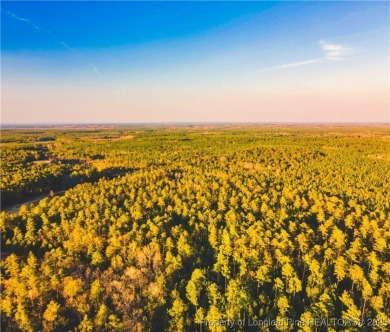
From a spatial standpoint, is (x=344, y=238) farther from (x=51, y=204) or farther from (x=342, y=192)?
(x=51, y=204)

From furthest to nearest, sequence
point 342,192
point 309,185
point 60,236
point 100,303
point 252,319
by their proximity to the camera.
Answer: point 309,185 → point 342,192 → point 60,236 → point 100,303 → point 252,319

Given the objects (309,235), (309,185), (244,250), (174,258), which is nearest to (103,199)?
(174,258)

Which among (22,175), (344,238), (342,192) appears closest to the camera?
(344,238)

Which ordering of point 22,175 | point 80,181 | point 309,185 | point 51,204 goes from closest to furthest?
point 51,204
point 309,185
point 22,175
point 80,181

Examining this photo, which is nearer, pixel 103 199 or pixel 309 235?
pixel 309 235

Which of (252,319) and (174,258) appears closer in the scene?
(252,319)

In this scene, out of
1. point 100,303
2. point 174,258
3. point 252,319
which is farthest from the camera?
point 174,258

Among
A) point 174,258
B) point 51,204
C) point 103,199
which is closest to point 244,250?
point 174,258

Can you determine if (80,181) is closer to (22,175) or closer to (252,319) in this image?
(22,175)

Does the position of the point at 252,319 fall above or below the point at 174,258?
below
